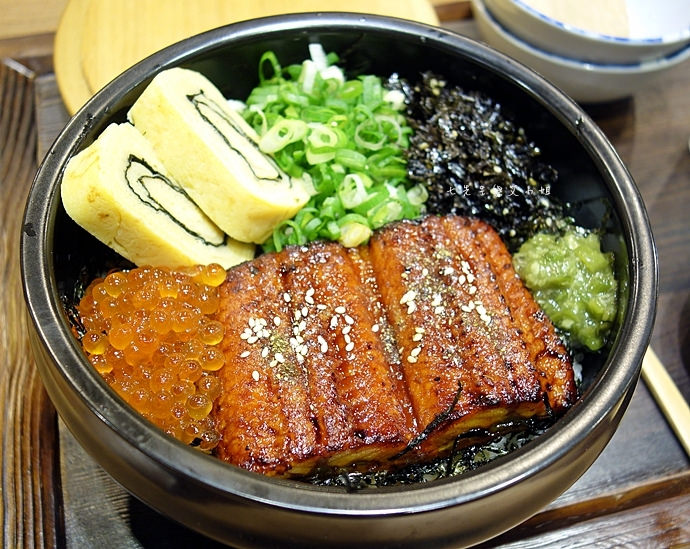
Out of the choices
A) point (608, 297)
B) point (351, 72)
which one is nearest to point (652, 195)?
point (608, 297)

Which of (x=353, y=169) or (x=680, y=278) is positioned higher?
(x=353, y=169)

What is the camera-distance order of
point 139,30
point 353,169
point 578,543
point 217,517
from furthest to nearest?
point 139,30
point 353,169
point 578,543
point 217,517

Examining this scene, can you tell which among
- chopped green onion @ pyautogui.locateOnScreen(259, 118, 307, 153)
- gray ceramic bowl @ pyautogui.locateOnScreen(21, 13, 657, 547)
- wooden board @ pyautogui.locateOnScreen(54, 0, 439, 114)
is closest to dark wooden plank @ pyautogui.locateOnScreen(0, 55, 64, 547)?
wooden board @ pyautogui.locateOnScreen(54, 0, 439, 114)

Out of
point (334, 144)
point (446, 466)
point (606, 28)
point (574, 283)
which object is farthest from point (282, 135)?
point (606, 28)

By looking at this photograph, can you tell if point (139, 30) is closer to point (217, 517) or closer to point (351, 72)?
point (351, 72)

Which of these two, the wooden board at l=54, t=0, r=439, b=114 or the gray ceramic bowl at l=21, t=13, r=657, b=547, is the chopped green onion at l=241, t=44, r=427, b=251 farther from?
the wooden board at l=54, t=0, r=439, b=114
